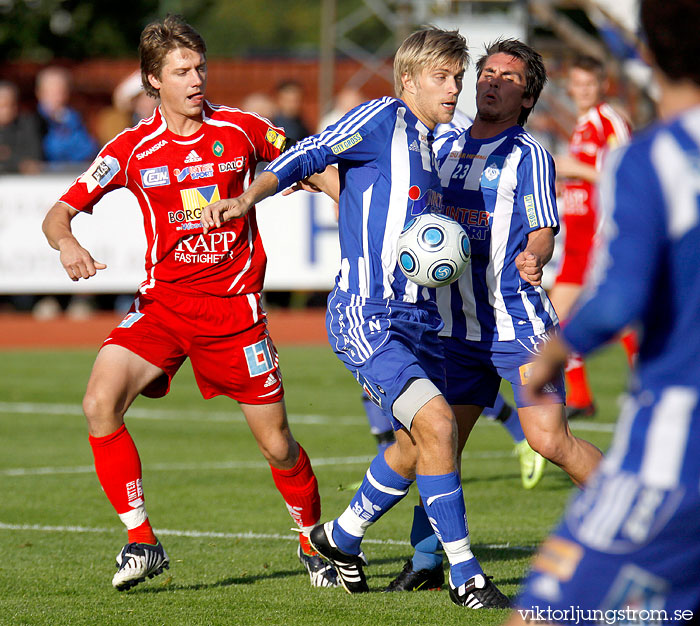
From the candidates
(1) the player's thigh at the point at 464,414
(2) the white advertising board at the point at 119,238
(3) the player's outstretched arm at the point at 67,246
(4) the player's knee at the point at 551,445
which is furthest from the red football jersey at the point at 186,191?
(2) the white advertising board at the point at 119,238

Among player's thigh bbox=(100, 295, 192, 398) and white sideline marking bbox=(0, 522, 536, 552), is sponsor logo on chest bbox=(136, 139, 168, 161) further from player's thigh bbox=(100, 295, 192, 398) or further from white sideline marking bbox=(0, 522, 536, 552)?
white sideline marking bbox=(0, 522, 536, 552)

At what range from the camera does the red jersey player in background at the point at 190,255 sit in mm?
5457

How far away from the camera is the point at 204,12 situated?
28.2m

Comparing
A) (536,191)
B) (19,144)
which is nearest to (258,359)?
(536,191)

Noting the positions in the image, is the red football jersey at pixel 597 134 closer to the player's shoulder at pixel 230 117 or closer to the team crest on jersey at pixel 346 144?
the player's shoulder at pixel 230 117

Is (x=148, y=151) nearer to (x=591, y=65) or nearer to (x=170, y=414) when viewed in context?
(x=591, y=65)

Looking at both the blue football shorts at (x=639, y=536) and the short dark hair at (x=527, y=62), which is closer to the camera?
the blue football shorts at (x=639, y=536)

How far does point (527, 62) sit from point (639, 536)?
3210 mm

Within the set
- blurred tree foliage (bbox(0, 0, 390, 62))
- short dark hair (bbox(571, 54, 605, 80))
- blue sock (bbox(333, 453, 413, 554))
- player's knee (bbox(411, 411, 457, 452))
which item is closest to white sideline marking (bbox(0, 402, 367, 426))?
short dark hair (bbox(571, 54, 605, 80))

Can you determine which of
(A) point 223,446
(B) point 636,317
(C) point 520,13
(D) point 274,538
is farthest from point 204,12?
(B) point 636,317

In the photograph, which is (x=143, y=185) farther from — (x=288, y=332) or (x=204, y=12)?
(x=204, y=12)

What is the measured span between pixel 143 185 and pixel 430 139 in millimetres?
1321

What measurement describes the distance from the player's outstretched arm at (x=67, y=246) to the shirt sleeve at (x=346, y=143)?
89 cm

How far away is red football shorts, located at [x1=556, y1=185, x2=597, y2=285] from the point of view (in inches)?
397
